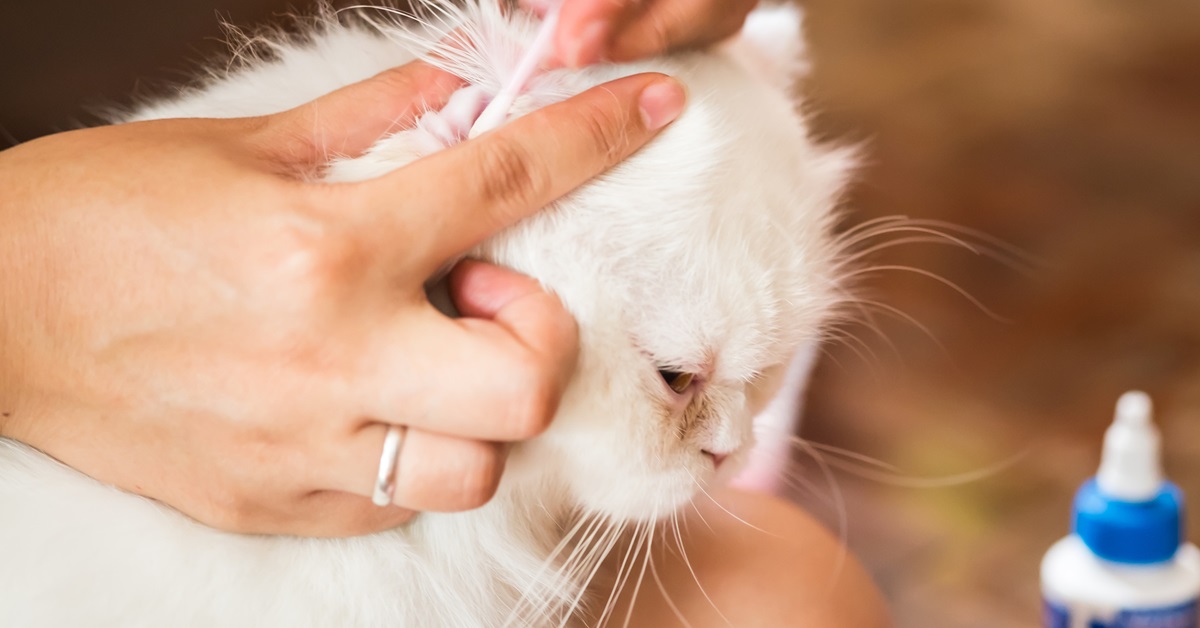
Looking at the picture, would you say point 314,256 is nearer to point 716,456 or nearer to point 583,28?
point 583,28

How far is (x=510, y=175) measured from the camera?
23.0 inches

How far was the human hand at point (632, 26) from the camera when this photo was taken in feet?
2.04

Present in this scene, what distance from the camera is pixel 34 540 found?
615 millimetres

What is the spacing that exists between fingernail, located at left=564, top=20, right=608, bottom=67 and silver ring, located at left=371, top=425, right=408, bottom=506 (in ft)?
0.88

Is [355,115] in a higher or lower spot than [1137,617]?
higher

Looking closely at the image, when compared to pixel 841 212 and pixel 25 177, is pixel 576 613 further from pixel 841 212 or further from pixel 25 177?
pixel 25 177

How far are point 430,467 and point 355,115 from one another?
0.86 feet

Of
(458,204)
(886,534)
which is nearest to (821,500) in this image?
(886,534)

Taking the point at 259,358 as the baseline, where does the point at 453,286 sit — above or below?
above

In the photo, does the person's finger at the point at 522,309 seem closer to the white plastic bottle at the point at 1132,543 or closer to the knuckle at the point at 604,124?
the knuckle at the point at 604,124

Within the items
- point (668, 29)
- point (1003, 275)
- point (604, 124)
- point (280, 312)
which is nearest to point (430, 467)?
point (280, 312)

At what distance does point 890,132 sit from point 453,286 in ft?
5.19

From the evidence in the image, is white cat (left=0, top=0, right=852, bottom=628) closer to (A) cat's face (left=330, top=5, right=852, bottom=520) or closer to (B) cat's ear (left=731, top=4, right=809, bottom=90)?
(A) cat's face (left=330, top=5, right=852, bottom=520)

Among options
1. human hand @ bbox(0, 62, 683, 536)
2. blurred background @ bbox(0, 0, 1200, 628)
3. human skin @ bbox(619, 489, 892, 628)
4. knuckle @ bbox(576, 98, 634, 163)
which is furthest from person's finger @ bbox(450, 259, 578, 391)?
blurred background @ bbox(0, 0, 1200, 628)
